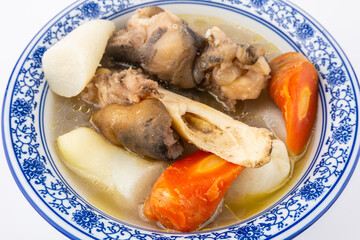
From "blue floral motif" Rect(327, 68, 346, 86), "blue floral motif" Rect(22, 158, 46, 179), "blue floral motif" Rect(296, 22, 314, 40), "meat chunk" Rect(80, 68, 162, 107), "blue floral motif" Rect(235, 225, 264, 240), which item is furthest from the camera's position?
"blue floral motif" Rect(296, 22, 314, 40)

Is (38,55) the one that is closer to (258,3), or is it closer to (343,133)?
(258,3)

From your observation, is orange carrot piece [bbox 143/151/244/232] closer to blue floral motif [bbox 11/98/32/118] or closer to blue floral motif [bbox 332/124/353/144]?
blue floral motif [bbox 332/124/353/144]

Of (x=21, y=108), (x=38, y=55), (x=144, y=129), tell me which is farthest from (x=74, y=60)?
(x=144, y=129)

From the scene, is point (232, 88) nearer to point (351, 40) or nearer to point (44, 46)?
point (44, 46)

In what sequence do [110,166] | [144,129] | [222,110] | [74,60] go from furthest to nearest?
1. [222,110]
2. [74,60]
3. [110,166]
4. [144,129]

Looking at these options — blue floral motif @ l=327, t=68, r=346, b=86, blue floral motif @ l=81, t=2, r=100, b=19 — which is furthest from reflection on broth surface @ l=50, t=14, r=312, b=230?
blue floral motif @ l=81, t=2, r=100, b=19

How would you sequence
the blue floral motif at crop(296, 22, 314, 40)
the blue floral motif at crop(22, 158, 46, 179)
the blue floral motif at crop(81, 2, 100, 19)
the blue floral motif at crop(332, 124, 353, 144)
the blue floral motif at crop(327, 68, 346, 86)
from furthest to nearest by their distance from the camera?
the blue floral motif at crop(81, 2, 100, 19) < the blue floral motif at crop(296, 22, 314, 40) < the blue floral motif at crop(327, 68, 346, 86) < the blue floral motif at crop(332, 124, 353, 144) < the blue floral motif at crop(22, 158, 46, 179)

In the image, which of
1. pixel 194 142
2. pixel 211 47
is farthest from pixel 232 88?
pixel 194 142
